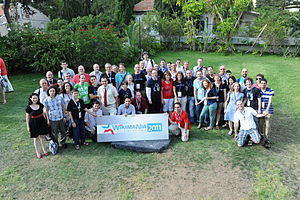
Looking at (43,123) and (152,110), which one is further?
(152,110)

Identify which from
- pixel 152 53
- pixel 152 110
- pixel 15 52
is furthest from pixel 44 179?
pixel 152 53

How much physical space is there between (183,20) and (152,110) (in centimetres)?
1753

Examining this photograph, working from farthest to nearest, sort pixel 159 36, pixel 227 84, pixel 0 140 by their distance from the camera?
pixel 159 36
pixel 227 84
pixel 0 140

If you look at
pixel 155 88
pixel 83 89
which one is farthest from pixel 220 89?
pixel 83 89

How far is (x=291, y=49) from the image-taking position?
18.5 m

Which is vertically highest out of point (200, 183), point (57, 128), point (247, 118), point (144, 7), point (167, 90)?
point (144, 7)

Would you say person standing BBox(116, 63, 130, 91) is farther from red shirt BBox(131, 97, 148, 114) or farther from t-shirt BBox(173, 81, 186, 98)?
t-shirt BBox(173, 81, 186, 98)

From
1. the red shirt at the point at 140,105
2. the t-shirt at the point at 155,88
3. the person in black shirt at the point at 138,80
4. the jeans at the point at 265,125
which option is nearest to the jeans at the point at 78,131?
the red shirt at the point at 140,105

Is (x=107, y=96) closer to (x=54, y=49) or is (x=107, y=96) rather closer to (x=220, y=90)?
(x=220, y=90)

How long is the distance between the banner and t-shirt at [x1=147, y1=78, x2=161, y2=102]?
94 centimetres

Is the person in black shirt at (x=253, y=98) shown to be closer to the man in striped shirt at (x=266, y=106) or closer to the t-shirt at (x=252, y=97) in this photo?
the t-shirt at (x=252, y=97)

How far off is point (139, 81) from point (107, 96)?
1231mm

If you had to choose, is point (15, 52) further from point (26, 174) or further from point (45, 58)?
point (26, 174)

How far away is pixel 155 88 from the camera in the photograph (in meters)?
6.77
